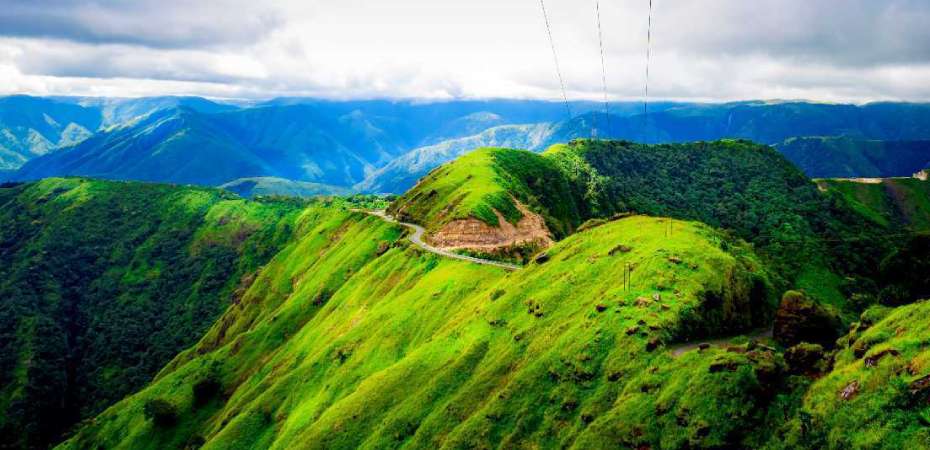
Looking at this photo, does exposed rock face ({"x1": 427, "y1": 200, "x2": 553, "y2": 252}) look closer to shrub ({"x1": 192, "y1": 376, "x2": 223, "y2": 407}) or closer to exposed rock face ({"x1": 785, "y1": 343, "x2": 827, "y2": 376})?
shrub ({"x1": 192, "y1": 376, "x2": 223, "y2": 407})

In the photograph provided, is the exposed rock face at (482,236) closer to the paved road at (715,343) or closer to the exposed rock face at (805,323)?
the paved road at (715,343)

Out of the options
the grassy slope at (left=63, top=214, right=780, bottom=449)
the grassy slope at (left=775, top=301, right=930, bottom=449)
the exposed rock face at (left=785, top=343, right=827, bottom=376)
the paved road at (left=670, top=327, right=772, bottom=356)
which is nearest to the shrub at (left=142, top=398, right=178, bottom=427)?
the grassy slope at (left=63, top=214, right=780, bottom=449)

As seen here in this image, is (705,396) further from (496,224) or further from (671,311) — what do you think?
(496,224)

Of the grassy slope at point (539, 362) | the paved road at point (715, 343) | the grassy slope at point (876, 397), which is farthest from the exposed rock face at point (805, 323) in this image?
the grassy slope at point (876, 397)

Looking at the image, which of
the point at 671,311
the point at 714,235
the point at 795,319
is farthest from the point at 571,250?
the point at 795,319

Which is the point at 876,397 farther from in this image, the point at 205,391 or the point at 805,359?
the point at 205,391

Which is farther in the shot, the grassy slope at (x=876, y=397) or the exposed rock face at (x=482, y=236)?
the exposed rock face at (x=482, y=236)
